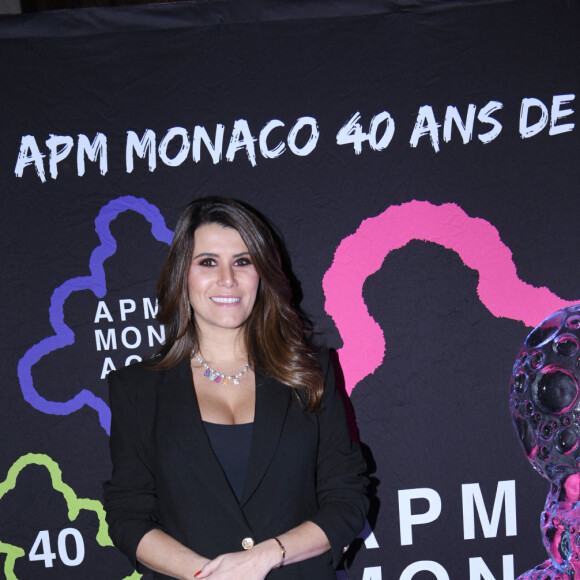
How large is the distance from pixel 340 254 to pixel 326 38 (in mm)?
753

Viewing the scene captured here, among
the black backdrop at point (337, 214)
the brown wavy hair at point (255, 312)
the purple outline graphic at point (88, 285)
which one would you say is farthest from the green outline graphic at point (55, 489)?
the brown wavy hair at point (255, 312)

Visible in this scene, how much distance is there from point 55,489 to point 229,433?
92 centimetres

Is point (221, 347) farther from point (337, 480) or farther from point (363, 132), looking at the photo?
point (363, 132)

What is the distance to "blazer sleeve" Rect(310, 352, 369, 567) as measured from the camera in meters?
1.74

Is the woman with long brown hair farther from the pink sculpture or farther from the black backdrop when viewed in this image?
the pink sculpture

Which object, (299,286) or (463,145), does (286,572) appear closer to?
(299,286)

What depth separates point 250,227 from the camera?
6.20ft

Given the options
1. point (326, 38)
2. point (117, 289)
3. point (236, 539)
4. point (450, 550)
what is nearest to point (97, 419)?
point (117, 289)

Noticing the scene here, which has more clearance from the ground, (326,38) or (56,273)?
(326,38)

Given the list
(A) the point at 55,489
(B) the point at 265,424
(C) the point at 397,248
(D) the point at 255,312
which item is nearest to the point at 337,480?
(B) the point at 265,424

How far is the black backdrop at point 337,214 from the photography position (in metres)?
2.25

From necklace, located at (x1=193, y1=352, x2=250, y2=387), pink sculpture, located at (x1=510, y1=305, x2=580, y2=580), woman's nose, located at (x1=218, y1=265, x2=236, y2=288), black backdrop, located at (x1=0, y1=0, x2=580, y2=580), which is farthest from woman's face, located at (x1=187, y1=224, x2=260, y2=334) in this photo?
pink sculpture, located at (x1=510, y1=305, x2=580, y2=580)

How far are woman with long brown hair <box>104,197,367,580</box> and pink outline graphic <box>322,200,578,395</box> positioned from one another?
1.17 ft

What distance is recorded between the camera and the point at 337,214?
2.29 m
